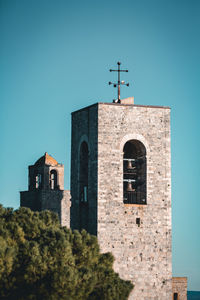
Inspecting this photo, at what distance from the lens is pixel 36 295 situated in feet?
91.7

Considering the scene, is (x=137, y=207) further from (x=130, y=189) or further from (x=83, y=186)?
(x=83, y=186)

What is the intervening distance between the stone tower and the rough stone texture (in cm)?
100

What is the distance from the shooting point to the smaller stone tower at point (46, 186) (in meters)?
55.9

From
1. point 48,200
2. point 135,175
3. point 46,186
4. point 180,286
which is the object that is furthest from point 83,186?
point 46,186

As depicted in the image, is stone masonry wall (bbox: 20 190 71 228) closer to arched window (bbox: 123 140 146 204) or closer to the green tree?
arched window (bbox: 123 140 146 204)

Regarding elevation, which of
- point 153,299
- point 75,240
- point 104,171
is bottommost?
point 153,299

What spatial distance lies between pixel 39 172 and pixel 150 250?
24.7 m

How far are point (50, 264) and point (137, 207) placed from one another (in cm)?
626

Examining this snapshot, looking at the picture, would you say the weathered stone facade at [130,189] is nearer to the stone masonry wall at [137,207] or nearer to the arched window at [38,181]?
the stone masonry wall at [137,207]

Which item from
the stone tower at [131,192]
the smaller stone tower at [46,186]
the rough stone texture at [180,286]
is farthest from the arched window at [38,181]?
the rough stone texture at [180,286]

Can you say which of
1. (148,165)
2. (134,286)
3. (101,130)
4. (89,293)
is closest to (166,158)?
(148,165)

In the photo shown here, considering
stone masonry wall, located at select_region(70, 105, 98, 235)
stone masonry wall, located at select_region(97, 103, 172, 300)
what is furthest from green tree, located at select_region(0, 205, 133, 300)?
stone masonry wall, located at select_region(70, 105, 98, 235)

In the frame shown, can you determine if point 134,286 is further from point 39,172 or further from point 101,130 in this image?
point 39,172

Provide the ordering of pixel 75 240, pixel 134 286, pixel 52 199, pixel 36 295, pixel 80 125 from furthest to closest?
1. pixel 52 199
2. pixel 80 125
3. pixel 134 286
4. pixel 75 240
5. pixel 36 295
